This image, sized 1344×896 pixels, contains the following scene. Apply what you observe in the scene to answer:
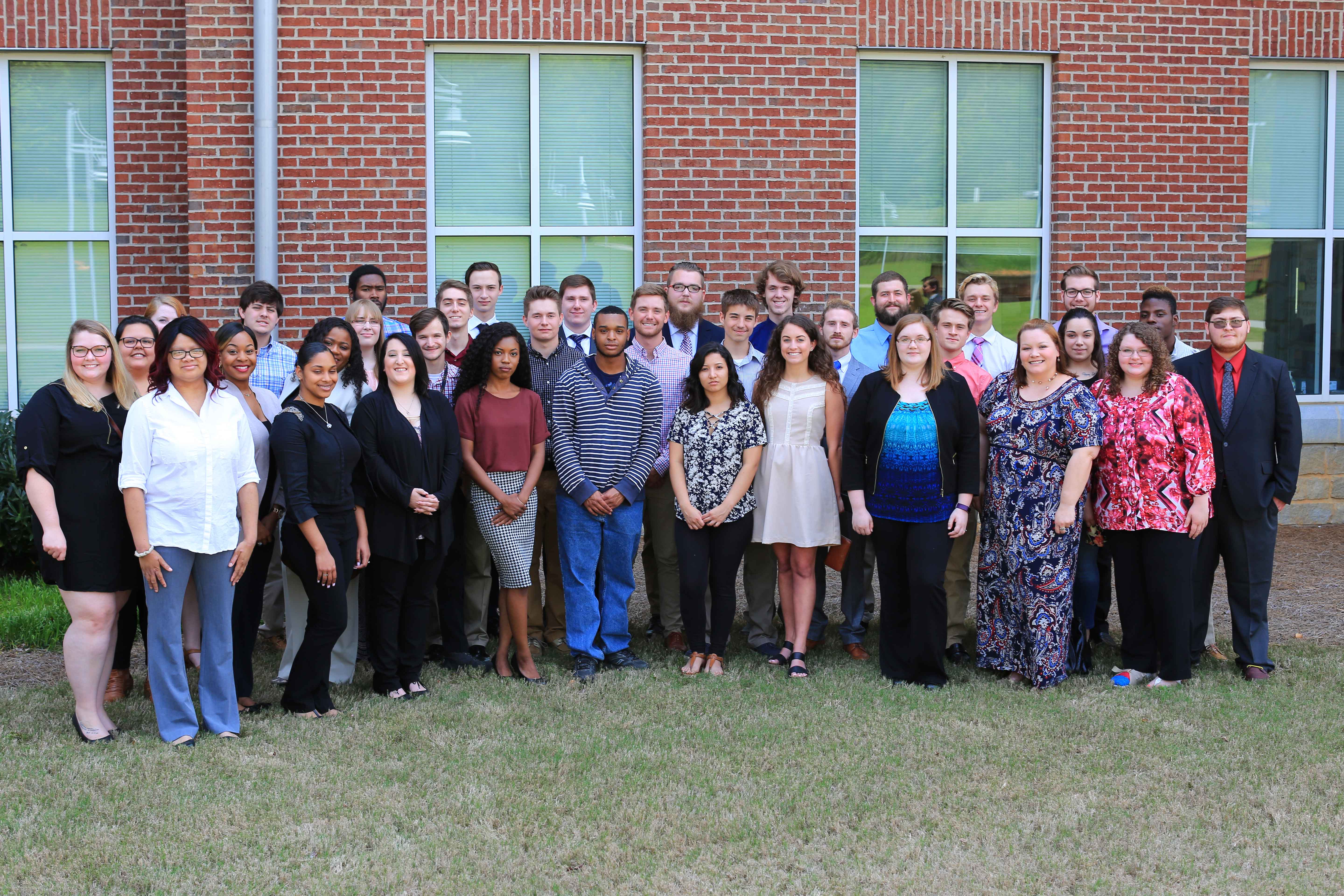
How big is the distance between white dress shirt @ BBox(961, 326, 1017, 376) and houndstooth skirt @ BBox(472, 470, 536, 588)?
8.42 ft

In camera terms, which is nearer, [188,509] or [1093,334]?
[188,509]

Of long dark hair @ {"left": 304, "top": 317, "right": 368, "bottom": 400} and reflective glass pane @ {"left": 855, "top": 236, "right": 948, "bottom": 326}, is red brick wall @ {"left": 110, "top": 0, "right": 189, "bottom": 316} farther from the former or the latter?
reflective glass pane @ {"left": 855, "top": 236, "right": 948, "bottom": 326}

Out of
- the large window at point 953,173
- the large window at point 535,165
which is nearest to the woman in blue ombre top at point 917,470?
the large window at point 953,173

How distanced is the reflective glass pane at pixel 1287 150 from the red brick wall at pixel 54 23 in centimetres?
868

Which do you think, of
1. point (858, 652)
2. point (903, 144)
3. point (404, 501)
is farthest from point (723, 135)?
point (404, 501)

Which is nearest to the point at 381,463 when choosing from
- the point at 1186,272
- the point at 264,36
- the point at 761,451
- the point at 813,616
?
the point at 761,451

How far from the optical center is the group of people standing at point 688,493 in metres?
5.05

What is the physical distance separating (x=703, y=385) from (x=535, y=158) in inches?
137

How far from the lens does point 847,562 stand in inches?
257

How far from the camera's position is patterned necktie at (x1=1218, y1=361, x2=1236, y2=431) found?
580cm

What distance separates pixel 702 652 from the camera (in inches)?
237

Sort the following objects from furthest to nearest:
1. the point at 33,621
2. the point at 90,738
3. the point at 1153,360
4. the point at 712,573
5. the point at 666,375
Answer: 1. the point at 33,621
2. the point at 666,375
3. the point at 712,573
4. the point at 1153,360
5. the point at 90,738

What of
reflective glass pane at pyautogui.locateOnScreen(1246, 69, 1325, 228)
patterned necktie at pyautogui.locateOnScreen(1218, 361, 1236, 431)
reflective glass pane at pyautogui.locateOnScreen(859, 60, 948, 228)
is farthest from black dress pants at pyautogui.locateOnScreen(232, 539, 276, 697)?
reflective glass pane at pyautogui.locateOnScreen(1246, 69, 1325, 228)

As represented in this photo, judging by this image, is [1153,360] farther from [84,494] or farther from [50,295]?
[50,295]
